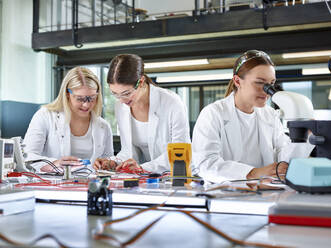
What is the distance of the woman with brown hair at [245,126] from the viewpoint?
6.42 feet

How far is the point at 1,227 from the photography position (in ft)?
2.89

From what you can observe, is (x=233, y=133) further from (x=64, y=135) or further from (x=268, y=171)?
(x=64, y=135)

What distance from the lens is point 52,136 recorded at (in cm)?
254

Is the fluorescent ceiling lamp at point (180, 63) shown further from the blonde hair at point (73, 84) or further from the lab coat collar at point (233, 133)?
the lab coat collar at point (233, 133)

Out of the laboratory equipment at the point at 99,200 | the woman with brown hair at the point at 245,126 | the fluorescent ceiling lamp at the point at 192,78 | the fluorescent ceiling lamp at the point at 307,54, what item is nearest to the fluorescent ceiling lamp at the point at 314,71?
the fluorescent ceiling lamp at the point at 307,54

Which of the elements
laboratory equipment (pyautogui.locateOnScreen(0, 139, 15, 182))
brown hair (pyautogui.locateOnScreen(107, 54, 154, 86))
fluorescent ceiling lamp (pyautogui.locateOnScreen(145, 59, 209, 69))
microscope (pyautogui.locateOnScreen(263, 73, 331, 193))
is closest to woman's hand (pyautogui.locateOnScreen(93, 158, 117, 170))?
brown hair (pyautogui.locateOnScreen(107, 54, 154, 86))

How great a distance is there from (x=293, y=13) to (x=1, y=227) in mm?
4135

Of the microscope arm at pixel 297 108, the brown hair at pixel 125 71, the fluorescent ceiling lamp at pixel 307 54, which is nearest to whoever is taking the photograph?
the microscope arm at pixel 297 108

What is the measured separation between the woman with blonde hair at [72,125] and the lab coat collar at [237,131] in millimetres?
905

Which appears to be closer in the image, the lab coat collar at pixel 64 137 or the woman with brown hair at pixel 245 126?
the woman with brown hair at pixel 245 126

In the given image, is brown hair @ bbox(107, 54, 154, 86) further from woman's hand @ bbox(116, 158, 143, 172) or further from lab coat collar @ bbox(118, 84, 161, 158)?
woman's hand @ bbox(116, 158, 143, 172)

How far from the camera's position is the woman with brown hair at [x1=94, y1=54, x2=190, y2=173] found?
2.30m

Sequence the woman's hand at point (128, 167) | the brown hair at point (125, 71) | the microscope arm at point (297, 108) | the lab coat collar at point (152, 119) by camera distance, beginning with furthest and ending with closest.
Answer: the lab coat collar at point (152, 119) < the brown hair at point (125, 71) < the woman's hand at point (128, 167) < the microscope arm at point (297, 108)

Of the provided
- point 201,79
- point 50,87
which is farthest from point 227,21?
point 50,87
